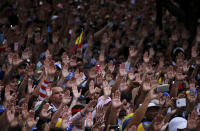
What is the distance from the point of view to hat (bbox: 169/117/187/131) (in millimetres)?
2778

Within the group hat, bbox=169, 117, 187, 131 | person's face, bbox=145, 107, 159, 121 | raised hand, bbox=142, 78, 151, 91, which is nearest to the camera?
hat, bbox=169, 117, 187, 131

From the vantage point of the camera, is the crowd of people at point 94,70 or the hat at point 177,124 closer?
the crowd of people at point 94,70

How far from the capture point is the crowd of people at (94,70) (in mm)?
2645

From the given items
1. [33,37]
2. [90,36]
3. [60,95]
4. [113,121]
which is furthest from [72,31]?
[113,121]

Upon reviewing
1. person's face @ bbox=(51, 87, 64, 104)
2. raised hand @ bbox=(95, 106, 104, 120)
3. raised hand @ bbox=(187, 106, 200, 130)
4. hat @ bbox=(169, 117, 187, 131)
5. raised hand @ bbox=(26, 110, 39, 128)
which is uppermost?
person's face @ bbox=(51, 87, 64, 104)

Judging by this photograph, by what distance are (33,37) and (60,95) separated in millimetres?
2113

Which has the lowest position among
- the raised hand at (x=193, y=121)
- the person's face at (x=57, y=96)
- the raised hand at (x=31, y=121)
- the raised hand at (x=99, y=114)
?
the raised hand at (x=193, y=121)

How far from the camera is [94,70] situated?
3678 millimetres

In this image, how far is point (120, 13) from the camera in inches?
254

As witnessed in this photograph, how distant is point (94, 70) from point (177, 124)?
1.34 meters

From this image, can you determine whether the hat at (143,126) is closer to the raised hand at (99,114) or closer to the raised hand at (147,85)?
the raised hand at (99,114)

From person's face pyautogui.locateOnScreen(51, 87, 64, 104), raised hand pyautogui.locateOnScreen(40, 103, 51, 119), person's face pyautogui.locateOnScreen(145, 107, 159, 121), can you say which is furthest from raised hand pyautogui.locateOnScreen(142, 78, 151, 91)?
raised hand pyautogui.locateOnScreen(40, 103, 51, 119)

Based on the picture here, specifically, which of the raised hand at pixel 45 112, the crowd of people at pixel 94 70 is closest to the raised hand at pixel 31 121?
the crowd of people at pixel 94 70

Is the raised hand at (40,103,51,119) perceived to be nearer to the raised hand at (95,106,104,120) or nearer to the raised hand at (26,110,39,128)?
the raised hand at (26,110,39,128)
